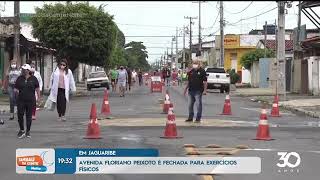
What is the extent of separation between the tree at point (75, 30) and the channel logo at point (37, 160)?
28.9m

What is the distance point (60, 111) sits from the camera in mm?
18328

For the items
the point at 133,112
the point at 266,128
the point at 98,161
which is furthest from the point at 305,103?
the point at 98,161

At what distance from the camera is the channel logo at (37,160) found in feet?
25.7

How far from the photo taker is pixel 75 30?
36875 millimetres

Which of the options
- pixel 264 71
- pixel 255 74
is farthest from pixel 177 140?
pixel 255 74

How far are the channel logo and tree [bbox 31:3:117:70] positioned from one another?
28904mm

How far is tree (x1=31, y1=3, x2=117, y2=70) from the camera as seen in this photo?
36.9 meters

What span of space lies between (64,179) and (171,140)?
498 cm

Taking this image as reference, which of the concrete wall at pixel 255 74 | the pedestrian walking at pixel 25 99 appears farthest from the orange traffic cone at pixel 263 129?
the concrete wall at pixel 255 74

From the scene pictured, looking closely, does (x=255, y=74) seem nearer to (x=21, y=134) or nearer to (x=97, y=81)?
(x=97, y=81)

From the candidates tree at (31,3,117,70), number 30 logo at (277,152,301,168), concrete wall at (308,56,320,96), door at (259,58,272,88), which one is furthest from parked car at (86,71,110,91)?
number 30 logo at (277,152,301,168)

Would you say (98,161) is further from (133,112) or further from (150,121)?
(133,112)

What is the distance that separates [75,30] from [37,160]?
96.7 ft
